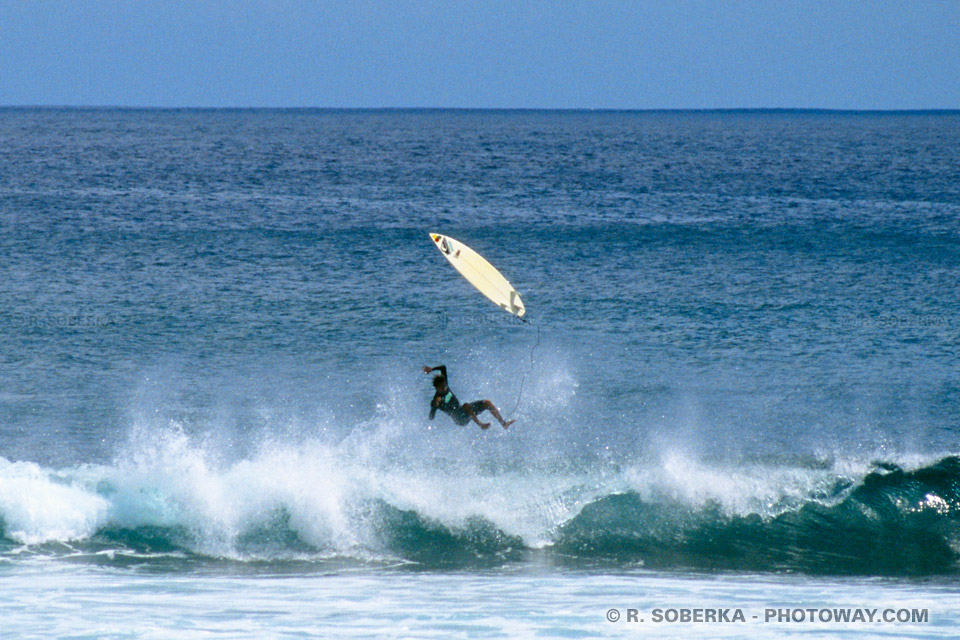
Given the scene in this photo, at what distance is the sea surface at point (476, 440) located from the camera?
1491cm

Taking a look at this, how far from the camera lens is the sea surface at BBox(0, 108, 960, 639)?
48.9 feet

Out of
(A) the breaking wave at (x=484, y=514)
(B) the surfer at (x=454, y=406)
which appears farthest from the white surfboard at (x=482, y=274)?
→ (A) the breaking wave at (x=484, y=514)

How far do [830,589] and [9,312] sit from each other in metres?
26.3

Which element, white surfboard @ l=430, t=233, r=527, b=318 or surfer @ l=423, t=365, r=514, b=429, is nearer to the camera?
surfer @ l=423, t=365, r=514, b=429

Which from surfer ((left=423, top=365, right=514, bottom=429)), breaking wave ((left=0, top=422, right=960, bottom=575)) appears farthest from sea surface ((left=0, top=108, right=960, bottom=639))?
surfer ((left=423, top=365, right=514, bottom=429))

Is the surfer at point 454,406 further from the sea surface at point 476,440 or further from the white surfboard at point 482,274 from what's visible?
the sea surface at point 476,440

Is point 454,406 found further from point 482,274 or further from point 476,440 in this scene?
point 476,440

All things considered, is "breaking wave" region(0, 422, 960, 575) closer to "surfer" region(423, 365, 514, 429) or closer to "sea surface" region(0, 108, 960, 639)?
"sea surface" region(0, 108, 960, 639)

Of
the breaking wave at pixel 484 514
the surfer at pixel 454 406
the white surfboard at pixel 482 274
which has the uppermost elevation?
the white surfboard at pixel 482 274

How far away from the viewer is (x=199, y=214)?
189 feet

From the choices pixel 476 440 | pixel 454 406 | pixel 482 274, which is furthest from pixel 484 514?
pixel 482 274

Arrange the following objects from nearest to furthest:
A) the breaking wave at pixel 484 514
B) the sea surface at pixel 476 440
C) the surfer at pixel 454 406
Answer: the sea surface at pixel 476 440
the surfer at pixel 454 406
the breaking wave at pixel 484 514

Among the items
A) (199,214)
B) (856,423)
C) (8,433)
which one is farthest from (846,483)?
(199,214)

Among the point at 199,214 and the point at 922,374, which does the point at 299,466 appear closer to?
the point at 922,374
